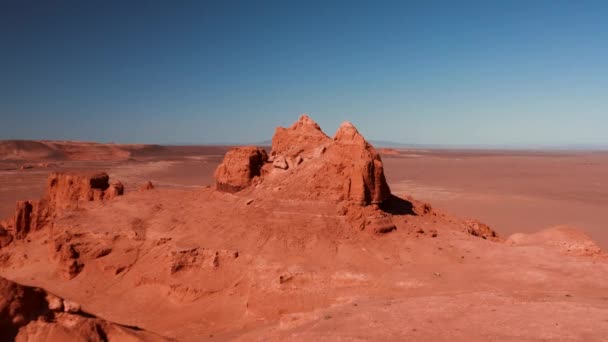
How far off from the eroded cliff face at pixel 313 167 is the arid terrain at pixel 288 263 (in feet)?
0.18

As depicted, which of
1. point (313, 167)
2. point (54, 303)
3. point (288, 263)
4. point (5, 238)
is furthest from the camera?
point (5, 238)

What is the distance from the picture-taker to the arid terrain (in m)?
7.39

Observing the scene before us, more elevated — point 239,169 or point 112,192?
point 239,169

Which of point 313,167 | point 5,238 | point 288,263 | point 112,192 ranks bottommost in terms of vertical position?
point 5,238

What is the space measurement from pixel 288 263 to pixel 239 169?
5.26 metres

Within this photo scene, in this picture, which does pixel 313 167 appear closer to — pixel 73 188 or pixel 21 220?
pixel 73 188

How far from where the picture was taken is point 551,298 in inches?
331

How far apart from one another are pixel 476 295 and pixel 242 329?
5358 millimetres

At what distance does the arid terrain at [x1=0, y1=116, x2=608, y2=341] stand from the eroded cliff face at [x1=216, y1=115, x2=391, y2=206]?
0.18 feet

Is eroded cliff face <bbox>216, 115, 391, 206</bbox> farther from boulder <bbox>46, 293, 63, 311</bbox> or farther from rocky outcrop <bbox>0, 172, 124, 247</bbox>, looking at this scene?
boulder <bbox>46, 293, 63, 311</bbox>

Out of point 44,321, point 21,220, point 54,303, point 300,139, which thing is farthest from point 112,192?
point 44,321

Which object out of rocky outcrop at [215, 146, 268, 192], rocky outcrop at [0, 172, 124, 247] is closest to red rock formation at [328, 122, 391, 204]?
rocky outcrop at [215, 146, 268, 192]

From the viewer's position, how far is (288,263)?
11.2 meters

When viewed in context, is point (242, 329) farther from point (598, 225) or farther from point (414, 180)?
point (414, 180)
